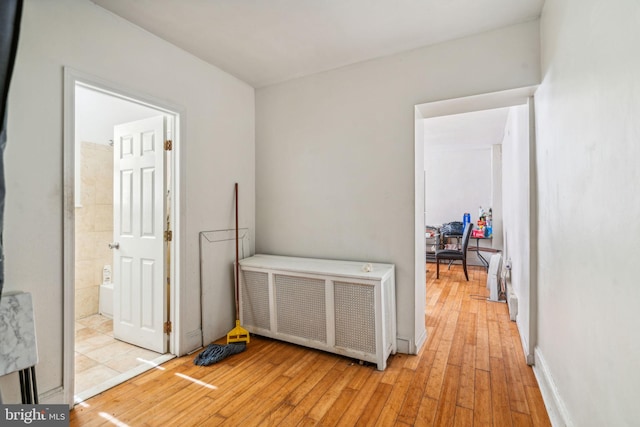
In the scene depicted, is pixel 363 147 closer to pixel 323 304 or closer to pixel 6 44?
pixel 323 304

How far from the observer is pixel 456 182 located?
7.12 meters

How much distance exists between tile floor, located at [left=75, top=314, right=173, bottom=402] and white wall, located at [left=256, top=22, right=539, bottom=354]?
1.53m

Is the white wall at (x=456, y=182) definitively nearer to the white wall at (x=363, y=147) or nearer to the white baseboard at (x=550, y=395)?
the white wall at (x=363, y=147)

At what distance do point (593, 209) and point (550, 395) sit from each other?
134 centimetres

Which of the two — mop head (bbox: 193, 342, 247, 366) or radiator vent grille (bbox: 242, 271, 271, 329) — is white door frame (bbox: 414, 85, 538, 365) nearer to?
radiator vent grille (bbox: 242, 271, 271, 329)

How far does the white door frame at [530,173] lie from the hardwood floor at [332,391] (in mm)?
393

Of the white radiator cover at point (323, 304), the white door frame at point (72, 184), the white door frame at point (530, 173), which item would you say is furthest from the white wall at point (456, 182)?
the white door frame at point (72, 184)

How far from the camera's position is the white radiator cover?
2443mm

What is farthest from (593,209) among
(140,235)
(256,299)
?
(140,235)

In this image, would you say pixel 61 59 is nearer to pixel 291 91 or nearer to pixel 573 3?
pixel 291 91

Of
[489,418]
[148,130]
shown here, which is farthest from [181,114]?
[489,418]

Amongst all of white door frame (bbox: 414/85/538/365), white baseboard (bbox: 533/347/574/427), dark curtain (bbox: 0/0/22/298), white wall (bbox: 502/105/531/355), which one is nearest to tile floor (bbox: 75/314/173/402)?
dark curtain (bbox: 0/0/22/298)

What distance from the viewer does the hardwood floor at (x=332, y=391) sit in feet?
6.09

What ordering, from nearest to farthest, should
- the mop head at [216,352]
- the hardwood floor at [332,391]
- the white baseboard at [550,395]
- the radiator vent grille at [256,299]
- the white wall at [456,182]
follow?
the white baseboard at [550,395] → the hardwood floor at [332,391] → the mop head at [216,352] → the radiator vent grille at [256,299] → the white wall at [456,182]
